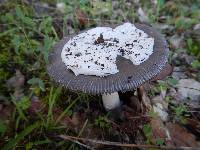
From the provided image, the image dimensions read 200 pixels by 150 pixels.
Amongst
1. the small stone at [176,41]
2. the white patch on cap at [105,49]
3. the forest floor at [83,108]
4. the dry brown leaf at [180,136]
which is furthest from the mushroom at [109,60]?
the small stone at [176,41]

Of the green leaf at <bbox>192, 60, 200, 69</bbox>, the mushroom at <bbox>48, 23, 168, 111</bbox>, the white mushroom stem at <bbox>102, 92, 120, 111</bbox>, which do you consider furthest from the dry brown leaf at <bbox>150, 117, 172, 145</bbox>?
the green leaf at <bbox>192, 60, 200, 69</bbox>

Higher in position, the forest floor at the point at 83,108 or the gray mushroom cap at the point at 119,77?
the gray mushroom cap at the point at 119,77

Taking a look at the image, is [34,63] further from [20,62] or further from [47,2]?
[47,2]

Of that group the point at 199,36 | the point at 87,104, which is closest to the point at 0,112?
the point at 87,104

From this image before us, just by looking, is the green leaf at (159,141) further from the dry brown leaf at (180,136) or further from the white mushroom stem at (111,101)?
the white mushroom stem at (111,101)

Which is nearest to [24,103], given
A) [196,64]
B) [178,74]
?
[178,74]

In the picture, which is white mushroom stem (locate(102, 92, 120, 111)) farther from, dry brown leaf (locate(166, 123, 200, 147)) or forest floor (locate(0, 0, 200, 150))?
dry brown leaf (locate(166, 123, 200, 147))

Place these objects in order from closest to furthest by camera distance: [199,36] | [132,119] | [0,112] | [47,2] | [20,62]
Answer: [132,119] < [0,112] < [20,62] < [199,36] < [47,2]
